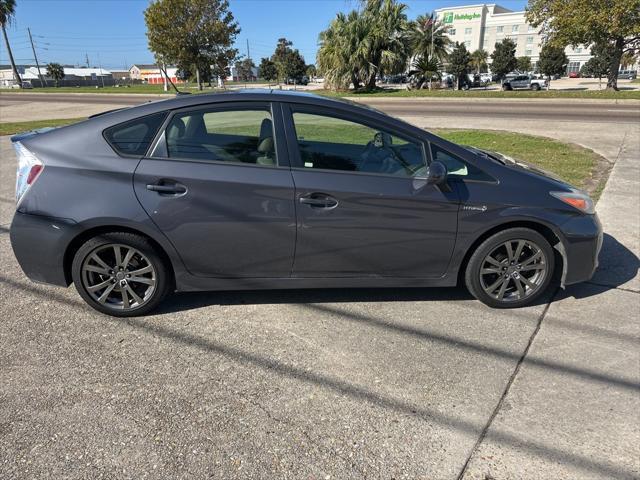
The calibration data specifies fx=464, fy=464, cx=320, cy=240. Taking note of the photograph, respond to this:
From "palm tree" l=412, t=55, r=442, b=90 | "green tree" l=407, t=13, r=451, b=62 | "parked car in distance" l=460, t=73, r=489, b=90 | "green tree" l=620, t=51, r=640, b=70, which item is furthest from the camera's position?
"parked car in distance" l=460, t=73, r=489, b=90

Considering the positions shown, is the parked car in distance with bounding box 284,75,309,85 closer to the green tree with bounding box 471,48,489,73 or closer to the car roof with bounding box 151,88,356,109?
the green tree with bounding box 471,48,489,73

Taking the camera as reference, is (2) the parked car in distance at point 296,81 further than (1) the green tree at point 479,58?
No

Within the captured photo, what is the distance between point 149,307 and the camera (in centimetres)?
348

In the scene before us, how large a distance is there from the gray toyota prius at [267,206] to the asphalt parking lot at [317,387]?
311mm

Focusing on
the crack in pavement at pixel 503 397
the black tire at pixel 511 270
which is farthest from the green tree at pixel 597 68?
the crack in pavement at pixel 503 397

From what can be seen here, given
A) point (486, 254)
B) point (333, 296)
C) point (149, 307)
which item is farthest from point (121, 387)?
point (486, 254)

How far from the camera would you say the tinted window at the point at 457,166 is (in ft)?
11.2

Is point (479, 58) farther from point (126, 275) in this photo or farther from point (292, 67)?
point (126, 275)

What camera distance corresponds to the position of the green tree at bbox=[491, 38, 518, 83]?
210 ft

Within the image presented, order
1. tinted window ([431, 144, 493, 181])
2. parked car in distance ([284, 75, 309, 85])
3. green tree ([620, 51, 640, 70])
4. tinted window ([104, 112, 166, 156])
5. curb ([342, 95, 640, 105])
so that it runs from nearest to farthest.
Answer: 1. tinted window ([104, 112, 166, 156])
2. tinted window ([431, 144, 493, 181])
3. curb ([342, 95, 640, 105])
4. green tree ([620, 51, 640, 70])
5. parked car in distance ([284, 75, 309, 85])

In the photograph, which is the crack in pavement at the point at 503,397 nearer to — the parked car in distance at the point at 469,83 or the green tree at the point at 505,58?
the parked car in distance at the point at 469,83

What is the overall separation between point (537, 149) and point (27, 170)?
1001 centimetres

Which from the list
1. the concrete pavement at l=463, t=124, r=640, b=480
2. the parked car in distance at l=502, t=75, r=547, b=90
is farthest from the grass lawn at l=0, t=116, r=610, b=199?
the parked car in distance at l=502, t=75, r=547, b=90

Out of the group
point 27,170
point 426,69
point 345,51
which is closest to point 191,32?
point 345,51
